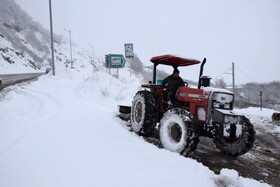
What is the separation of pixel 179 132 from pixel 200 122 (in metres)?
0.49

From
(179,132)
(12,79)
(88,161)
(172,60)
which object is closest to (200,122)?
(179,132)

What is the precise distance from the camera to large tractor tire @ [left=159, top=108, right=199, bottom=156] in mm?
3959

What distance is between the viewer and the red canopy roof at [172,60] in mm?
5315

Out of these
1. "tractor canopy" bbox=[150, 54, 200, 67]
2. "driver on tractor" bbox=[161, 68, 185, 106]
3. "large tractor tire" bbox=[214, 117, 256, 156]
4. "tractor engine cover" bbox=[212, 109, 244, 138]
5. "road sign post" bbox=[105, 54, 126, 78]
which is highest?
"road sign post" bbox=[105, 54, 126, 78]

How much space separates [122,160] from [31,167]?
1324mm

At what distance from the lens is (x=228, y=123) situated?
4.00 meters

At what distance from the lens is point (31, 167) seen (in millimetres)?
3037

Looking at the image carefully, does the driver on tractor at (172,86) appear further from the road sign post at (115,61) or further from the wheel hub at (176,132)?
the road sign post at (115,61)

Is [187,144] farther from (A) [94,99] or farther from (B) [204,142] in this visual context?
(A) [94,99]

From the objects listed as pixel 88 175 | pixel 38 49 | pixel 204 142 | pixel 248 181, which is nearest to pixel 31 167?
pixel 88 175

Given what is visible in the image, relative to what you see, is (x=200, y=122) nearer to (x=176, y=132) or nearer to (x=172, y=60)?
(x=176, y=132)

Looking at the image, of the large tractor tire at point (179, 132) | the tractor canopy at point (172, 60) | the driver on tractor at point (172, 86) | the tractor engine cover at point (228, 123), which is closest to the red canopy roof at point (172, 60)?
the tractor canopy at point (172, 60)

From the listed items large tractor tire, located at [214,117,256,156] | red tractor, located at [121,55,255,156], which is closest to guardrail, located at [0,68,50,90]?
red tractor, located at [121,55,255,156]

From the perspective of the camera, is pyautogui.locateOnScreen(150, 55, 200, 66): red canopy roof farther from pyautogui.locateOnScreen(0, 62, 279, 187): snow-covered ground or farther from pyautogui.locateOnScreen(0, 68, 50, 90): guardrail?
pyautogui.locateOnScreen(0, 68, 50, 90): guardrail
